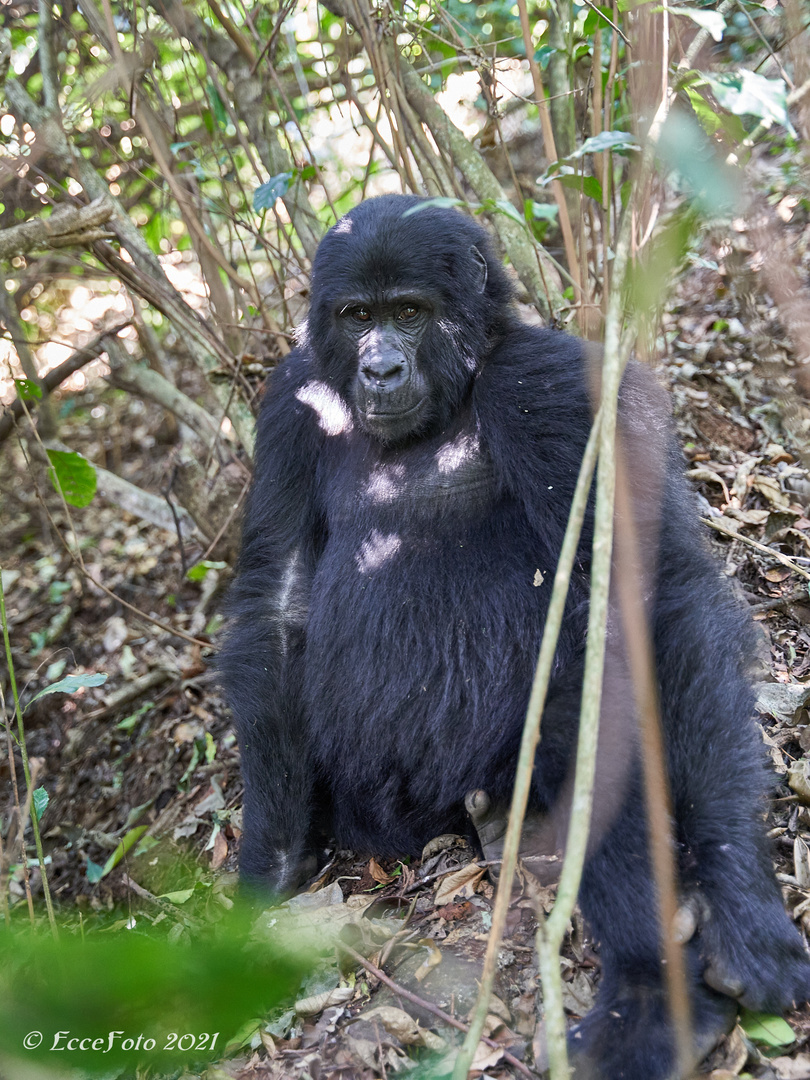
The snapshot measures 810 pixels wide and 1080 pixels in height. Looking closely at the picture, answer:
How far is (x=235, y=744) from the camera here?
5.75 meters

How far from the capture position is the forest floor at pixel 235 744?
10.2ft

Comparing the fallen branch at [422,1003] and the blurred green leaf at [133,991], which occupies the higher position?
the blurred green leaf at [133,991]

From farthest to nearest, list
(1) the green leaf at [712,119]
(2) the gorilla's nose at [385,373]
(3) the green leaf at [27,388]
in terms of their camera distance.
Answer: (3) the green leaf at [27,388] → (2) the gorilla's nose at [385,373] → (1) the green leaf at [712,119]

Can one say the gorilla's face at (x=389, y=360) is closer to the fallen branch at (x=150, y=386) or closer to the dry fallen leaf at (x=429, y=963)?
the dry fallen leaf at (x=429, y=963)

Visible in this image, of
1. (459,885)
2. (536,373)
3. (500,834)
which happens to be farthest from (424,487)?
(459,885)

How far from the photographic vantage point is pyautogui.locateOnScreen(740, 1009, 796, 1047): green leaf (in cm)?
263

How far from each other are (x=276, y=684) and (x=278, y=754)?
0.35 metres

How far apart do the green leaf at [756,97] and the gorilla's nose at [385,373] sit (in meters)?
1.63

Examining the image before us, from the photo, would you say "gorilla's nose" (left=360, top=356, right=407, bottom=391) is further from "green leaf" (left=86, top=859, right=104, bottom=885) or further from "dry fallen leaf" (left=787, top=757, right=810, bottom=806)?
"green leaf" (left=86, top=859, right=104, bottom=885)

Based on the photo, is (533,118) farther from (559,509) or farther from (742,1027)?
(742,1027)

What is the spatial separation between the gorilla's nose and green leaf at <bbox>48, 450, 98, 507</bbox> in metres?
2.52

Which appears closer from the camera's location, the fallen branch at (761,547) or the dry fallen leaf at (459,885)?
the dry fallen leaf at (459,885)

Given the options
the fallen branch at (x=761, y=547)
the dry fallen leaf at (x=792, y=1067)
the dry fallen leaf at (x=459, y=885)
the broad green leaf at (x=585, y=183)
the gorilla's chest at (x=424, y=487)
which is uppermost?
the broad green leaf at (x=585, y=183)

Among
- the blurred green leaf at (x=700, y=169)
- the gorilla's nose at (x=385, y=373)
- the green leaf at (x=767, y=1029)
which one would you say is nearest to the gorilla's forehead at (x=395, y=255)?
the gorilla's nose at (x=385, y=373)
